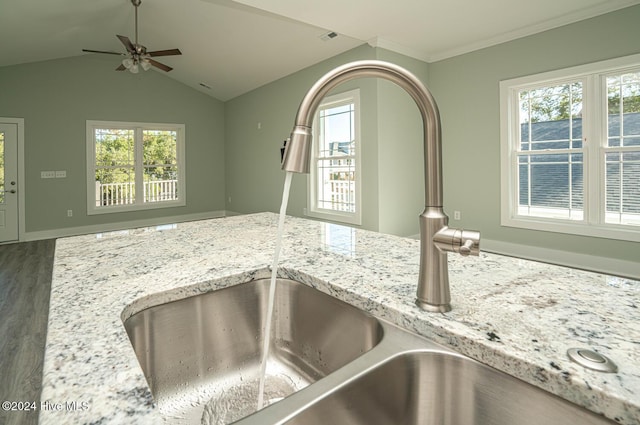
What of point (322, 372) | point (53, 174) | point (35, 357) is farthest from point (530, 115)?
point (53, 174)

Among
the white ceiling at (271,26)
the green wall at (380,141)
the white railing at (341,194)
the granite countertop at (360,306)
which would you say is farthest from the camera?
the white railing at (341,194)

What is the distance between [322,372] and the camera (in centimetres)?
78

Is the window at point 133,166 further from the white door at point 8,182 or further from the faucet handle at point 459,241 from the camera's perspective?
the faucet handle at point 459,241

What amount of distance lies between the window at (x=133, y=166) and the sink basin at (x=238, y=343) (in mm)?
6957

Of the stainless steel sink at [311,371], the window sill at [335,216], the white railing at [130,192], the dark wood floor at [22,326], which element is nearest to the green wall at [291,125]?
the window sill at [335,216]

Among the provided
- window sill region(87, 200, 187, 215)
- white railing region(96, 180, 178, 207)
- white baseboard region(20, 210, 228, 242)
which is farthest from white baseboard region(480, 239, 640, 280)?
white railing region(96, 180, 178, 207)

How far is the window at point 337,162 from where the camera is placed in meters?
4.77

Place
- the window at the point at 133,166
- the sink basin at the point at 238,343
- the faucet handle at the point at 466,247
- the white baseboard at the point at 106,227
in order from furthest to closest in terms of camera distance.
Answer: the window at the point at 133,166
the white baseboard at the point at 106,227
the sink basin at the point at 238,343
the faucet handle at the point at 466,247

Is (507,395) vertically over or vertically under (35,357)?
over

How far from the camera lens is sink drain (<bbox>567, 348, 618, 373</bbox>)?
1.43 ft

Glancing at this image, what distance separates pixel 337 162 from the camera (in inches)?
202

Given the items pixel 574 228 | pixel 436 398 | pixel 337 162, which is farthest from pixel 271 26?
pixel 436 398

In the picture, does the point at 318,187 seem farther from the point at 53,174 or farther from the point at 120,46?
the point at 53,174

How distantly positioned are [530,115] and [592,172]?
97 centimetres
